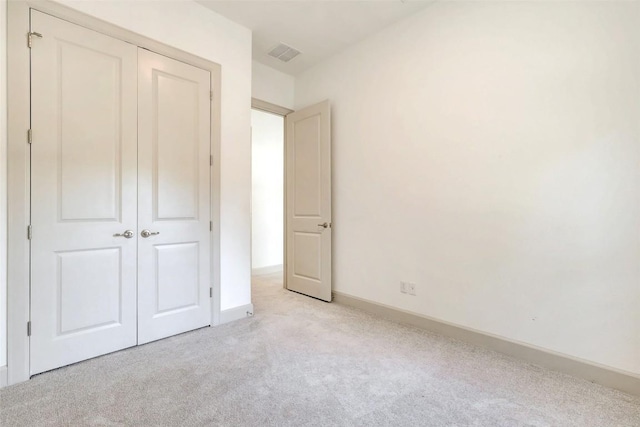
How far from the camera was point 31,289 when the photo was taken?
1926 millimetres

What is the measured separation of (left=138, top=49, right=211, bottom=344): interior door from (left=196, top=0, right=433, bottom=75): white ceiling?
0.75 metres

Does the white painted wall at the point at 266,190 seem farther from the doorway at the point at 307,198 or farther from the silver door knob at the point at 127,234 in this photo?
the silver door knob at the point at 127,234

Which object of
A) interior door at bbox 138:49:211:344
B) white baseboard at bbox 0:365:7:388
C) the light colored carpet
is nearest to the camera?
the light colored carpet

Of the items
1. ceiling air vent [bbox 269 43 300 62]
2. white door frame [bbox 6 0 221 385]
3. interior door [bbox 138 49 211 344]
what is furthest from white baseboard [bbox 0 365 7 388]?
ceiling air vent [bbox 269 43 300 62]

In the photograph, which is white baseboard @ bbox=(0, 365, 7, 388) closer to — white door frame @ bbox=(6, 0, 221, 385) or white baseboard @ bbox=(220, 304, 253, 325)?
white door frame @ bbox=(6, 0, 221, 385)

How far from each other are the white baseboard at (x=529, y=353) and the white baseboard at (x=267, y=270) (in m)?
2.63

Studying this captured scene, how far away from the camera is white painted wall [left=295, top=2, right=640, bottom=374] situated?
6.11ft

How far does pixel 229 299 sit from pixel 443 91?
2.81 meters

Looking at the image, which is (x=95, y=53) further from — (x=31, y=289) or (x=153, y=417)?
(x=153, y=417)

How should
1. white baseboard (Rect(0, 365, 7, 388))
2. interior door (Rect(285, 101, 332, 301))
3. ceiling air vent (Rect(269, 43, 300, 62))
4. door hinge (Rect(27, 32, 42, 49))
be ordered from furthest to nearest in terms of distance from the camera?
interior door (Rect(285, 101, 332, 301))
ceiling air vent (Rect(269, 43, 300, 62))
door hinge (Rect(27, 32, 42, 49))
white baseboard (Rect(0, 365, 7, 388))

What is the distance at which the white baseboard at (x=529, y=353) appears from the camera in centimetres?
183

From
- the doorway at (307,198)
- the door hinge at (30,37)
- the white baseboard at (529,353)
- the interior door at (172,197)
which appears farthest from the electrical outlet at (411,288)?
the door hinge at (30,37)

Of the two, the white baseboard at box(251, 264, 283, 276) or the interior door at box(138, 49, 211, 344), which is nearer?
the interior door at box(138, 49, 211, 344)

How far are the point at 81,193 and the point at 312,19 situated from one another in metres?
2.54
